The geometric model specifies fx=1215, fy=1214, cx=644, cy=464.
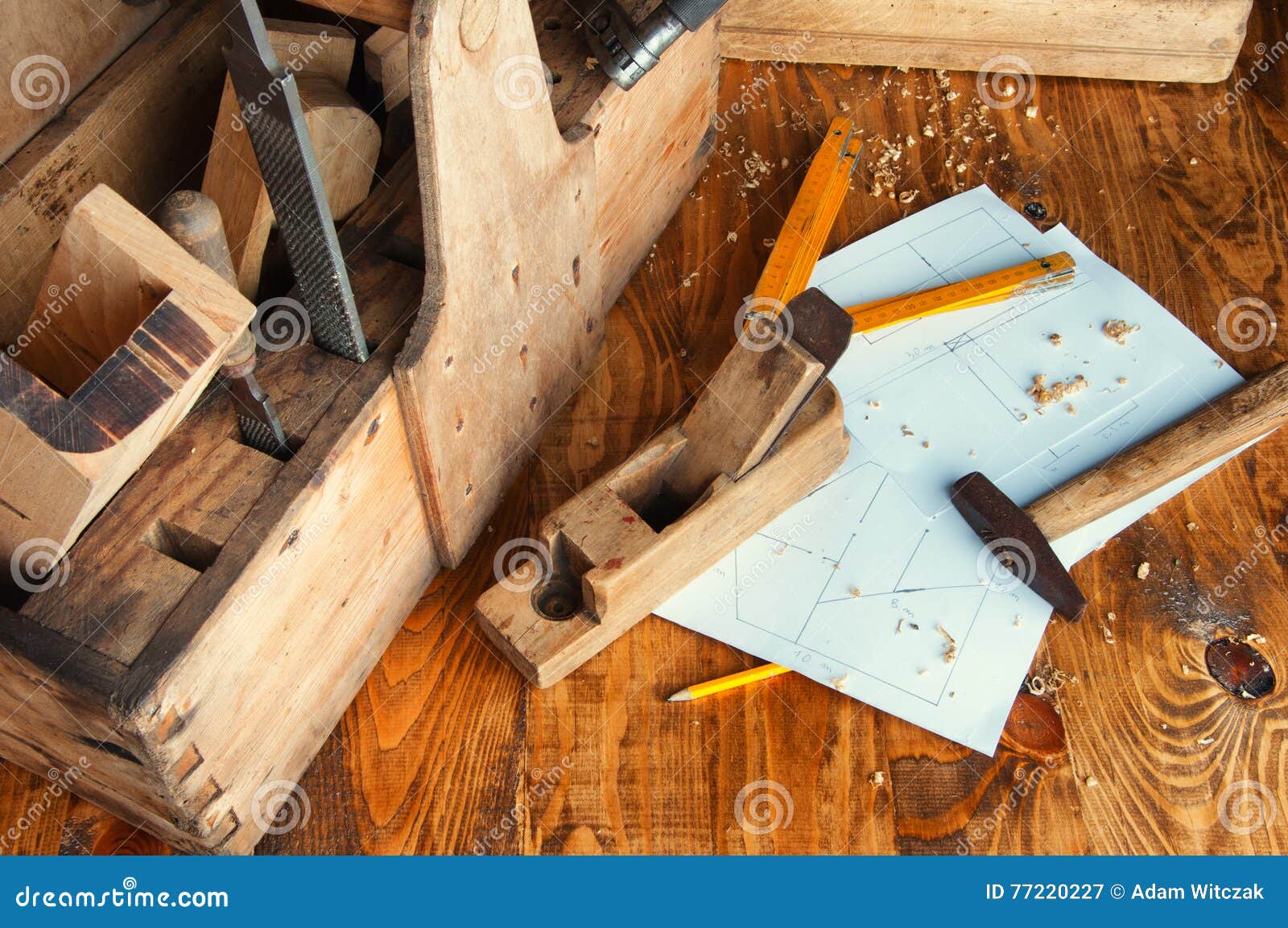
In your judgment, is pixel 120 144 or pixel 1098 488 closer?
A: pixel 120 144

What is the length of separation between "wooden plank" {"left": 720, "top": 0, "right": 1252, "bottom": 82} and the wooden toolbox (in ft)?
1.40

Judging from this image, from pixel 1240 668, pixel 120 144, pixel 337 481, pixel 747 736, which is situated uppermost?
pixel 120 144

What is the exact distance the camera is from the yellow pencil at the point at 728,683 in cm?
126

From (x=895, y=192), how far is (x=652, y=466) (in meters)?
0.62

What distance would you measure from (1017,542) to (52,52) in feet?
3.59

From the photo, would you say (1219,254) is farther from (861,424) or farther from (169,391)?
(169,391)

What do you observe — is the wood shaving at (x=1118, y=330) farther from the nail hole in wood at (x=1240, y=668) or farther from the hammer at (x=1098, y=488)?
the nail hole in wood at (x=1240, y=668)

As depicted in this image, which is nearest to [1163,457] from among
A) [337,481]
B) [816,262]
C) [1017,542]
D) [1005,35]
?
[1017,542]

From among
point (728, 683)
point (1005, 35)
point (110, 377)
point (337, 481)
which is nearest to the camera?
point (110, 377)

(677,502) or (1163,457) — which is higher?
(677,502)

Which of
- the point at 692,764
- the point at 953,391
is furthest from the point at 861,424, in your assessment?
the point at 692,764

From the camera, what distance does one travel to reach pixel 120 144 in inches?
46.9

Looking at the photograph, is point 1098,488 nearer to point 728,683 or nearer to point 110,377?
point 728,683

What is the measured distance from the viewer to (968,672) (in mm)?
1284
